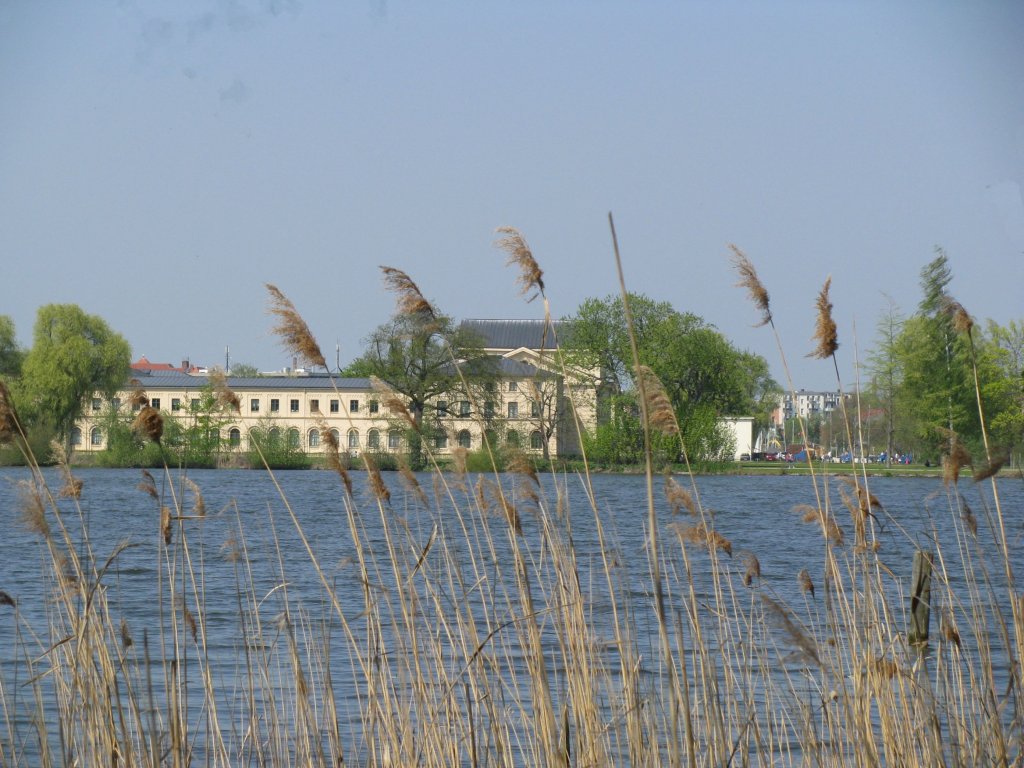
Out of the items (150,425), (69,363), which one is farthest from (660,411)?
(69,363)

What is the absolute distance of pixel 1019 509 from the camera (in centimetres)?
3547

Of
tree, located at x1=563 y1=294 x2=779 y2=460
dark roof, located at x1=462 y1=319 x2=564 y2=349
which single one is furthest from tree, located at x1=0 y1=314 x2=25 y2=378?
dark roof, located at x1=462 y1=319 x2=564 y2=349

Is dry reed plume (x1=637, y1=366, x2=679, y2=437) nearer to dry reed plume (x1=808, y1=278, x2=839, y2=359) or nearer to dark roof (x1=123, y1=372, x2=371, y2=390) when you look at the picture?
dry reed plume (x1=808, y1=278, x2=839, y2=359)

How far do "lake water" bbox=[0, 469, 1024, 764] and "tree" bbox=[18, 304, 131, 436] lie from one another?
19.3 meters

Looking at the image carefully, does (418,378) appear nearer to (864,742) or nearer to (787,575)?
(787,575)

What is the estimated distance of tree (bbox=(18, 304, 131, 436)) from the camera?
63.0 metres

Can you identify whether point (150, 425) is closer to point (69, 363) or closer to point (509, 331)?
point (69, 363)

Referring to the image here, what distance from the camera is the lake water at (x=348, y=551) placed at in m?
4.94

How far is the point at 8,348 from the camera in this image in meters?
68.8

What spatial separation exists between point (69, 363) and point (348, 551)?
49474 millimetres

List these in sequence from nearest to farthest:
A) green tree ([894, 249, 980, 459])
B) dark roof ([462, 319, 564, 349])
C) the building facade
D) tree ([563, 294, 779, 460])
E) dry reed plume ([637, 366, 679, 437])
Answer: dry reed plume ([637, 366, 679, 437]) < the building facade < green tree ([894, 249, 980, 459]) < tree ([563, 294, 779, 460]) < dark roof ([462, 319, 564, 349])

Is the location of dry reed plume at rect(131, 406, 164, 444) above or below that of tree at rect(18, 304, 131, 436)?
below

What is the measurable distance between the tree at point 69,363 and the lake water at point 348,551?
63.3ft

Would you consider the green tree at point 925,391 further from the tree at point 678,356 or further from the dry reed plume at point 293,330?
the dry reed plume at point 293,330
